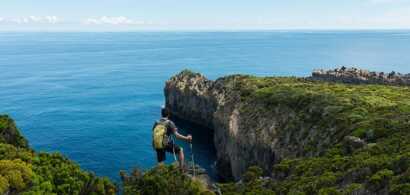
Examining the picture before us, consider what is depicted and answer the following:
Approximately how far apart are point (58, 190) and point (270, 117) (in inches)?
1458

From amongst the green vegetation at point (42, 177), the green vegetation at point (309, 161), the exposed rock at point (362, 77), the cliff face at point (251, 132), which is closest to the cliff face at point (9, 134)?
the green vegetation at point (309, 161)

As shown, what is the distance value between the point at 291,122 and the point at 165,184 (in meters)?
38.5

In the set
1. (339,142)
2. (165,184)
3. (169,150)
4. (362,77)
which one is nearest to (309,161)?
(339,142)

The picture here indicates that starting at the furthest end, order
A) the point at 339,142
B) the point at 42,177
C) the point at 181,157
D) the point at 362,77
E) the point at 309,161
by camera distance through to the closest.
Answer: the point at 362,77 → the point at 339,142 → the point at 309,161 → the point at 42,177 → the point at 181,157

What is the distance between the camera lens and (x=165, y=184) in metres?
23.3

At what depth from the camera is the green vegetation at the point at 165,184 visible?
23.3 metres

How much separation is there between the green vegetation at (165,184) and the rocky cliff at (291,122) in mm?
20394

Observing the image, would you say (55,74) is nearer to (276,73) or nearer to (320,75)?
(276,73)

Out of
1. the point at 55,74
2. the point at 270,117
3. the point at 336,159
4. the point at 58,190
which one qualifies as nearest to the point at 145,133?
the point at 270,117

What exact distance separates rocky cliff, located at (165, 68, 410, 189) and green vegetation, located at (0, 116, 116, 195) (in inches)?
954

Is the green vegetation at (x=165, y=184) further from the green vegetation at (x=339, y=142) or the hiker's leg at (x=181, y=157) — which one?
the green vegetation at (x=339, y=142)

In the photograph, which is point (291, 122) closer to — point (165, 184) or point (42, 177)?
point (42, 177)

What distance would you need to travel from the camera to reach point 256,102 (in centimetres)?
7188

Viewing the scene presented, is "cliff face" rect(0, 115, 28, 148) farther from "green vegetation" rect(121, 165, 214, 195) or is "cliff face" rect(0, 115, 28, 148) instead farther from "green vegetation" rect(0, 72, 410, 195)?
"green vegetation" rect(121, 165, 214, 195)
